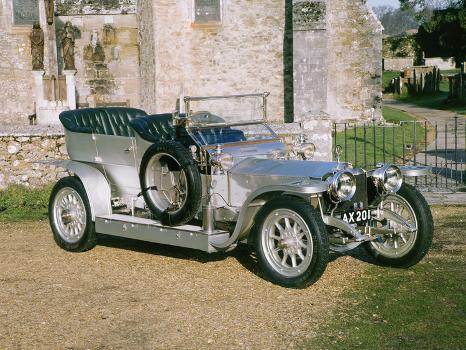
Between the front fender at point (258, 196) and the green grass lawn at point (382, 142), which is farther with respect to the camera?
the green grass lawn at point (382, 142)

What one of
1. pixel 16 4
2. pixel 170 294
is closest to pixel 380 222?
pixel 170 294

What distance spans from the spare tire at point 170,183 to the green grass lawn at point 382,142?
201 inches

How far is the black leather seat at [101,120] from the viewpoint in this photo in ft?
28.8

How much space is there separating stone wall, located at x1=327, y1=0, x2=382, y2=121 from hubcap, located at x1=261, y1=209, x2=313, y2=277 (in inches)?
667

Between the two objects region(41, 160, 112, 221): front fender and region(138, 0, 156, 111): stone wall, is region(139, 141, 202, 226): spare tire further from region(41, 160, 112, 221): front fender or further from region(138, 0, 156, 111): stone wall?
region(138, 0, 156, 111): stone wall

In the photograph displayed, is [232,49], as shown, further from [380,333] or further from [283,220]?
[380,333]

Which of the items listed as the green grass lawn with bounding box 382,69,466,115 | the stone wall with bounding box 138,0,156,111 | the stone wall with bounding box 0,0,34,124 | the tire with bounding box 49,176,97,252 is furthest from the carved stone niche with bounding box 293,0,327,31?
the tire with bounding box 49,176,97,252

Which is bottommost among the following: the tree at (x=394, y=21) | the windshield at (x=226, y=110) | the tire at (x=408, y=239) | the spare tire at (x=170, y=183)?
the tire at (x=408, y=239)

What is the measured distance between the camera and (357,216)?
273 inches

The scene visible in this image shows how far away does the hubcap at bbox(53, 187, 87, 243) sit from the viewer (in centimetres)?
839

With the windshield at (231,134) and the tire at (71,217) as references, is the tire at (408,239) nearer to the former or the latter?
the windshield at (231,134)

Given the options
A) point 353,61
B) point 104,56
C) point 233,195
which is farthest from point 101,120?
point 353,61

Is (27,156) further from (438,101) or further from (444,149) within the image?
(438,101)

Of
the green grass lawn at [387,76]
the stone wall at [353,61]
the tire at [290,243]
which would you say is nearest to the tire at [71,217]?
the tire at [290,243]
